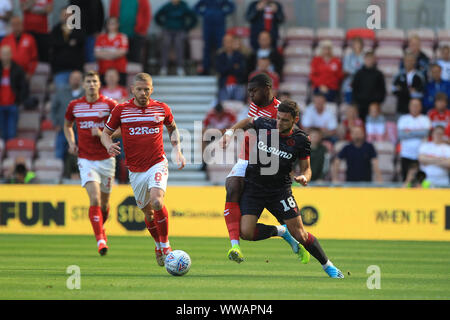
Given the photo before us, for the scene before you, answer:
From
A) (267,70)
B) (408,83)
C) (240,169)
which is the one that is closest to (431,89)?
(408,83)

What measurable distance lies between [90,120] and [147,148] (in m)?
2.19

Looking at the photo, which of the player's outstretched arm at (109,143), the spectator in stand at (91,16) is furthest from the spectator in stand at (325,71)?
the player's outstretched arm at (109,143)

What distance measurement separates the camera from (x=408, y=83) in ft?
63.6

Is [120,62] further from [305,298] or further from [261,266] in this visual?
[305,298]

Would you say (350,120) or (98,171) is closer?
(98,171)

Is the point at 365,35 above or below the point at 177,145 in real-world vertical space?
above

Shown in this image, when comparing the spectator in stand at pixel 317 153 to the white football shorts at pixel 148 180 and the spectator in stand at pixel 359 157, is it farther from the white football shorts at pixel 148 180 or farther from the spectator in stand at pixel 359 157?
the white football shorts at pixel 148 180

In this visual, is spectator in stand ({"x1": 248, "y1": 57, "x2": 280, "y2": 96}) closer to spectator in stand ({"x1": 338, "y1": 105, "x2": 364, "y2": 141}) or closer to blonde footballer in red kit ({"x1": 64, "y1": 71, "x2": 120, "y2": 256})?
spectator in stand ({"x1": 338, "y1": 105, "x2": 364, "y2": 141})

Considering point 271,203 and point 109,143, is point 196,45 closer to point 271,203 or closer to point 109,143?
point 109,143

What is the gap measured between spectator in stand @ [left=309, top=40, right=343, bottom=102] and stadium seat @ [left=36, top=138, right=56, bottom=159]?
613cm

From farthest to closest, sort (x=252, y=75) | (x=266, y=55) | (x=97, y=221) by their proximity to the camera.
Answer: (x=266, y=55), (x=252, y=75), (x=97, y=221)

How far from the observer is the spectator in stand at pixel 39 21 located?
20.9m

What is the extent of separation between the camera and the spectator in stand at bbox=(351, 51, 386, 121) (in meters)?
19.2

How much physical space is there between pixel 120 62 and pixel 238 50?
2.66 meters
